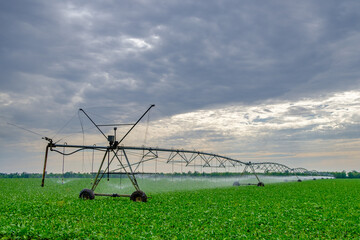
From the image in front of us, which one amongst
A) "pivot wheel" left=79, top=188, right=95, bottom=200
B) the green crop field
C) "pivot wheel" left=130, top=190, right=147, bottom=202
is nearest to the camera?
the green crop field

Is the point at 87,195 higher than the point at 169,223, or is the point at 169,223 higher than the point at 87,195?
the point at 87,195

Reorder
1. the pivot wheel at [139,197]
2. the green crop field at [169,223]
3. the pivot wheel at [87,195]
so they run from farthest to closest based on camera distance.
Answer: the pivot wheel at [87,195], the pivot wheel at [139,197], the green crop field at [169,223]

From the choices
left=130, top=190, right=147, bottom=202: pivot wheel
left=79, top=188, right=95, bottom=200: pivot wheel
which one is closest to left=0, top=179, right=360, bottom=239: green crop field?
left=130, top=190, right=147, bottom=202: pivot wheel

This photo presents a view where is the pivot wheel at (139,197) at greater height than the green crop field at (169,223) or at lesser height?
greater

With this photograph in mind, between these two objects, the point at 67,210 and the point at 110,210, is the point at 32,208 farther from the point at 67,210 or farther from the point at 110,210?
the point at 110,210

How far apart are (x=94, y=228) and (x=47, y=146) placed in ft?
47.5

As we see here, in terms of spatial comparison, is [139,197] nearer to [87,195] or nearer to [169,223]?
[87,195]

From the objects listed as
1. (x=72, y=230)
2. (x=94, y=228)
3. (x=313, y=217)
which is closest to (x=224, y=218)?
(x=313, y=217)

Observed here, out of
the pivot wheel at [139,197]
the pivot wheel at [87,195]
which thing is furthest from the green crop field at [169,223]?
the pivot wheel at [87,195]

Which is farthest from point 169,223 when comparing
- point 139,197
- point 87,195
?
point 87,195

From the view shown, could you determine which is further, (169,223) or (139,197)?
(139,197)

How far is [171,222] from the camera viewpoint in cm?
1522

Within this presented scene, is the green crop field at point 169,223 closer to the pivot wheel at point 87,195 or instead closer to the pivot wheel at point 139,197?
the pivot wheel at point 139,197

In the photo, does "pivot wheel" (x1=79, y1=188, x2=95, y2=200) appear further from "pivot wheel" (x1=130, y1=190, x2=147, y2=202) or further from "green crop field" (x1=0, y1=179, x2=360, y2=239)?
"green crop field" (x1=0, y1=179, x2=360, y2=239)
